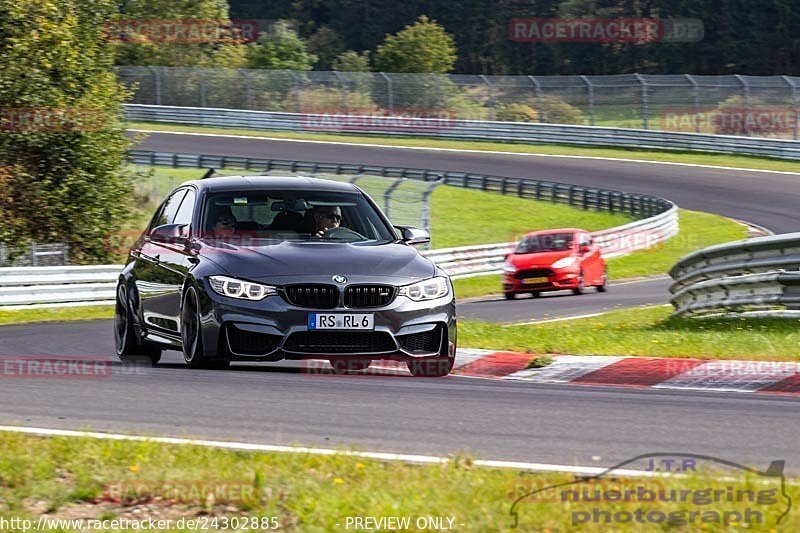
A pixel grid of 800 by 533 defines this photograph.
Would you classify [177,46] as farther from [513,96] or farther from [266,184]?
[266,184]

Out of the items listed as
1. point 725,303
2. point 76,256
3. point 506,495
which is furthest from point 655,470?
point 76,256

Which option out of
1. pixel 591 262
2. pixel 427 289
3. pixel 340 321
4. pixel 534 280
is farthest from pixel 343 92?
pixel 340 321

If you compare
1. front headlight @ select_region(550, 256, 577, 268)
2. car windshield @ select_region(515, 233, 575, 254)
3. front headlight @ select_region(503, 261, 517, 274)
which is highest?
car windshield @ select_region(515, 233, 575, 254)

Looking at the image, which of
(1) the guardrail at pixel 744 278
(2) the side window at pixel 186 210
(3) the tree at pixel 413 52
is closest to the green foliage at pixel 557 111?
(3) the tree at pixel 413 52

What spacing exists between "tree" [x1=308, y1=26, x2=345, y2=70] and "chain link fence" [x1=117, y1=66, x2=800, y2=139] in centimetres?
Result: 3395

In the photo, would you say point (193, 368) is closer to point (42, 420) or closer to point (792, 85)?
point (42, 420)

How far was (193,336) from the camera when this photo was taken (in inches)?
376

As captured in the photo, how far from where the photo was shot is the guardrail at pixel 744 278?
12656 millimetres

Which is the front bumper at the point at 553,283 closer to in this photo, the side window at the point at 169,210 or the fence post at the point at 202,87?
the side window at the point at 169,210

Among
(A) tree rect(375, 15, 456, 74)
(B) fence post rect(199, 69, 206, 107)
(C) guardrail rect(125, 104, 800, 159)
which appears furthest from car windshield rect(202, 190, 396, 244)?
(A) tree rect(375, 15, 456, 74)

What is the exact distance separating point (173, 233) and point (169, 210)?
1.21m

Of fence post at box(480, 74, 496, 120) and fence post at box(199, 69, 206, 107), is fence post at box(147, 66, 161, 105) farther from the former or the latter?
fence post at box(480, 74, 496, 120)

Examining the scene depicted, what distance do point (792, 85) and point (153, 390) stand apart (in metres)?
42.2

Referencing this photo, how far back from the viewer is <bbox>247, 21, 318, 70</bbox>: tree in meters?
79.1
